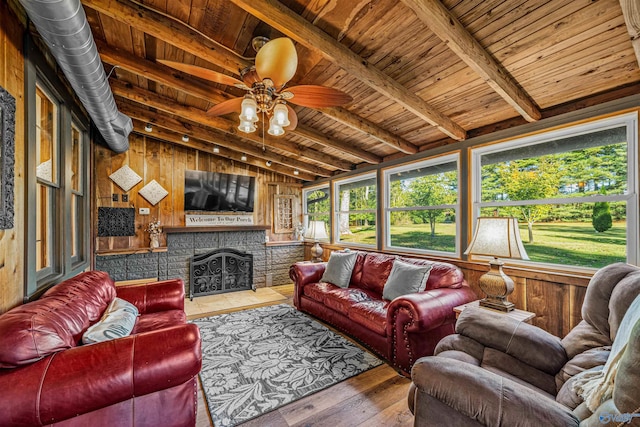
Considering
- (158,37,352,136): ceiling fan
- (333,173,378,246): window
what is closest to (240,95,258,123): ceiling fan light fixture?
(158,37,352,136): ceiling fan

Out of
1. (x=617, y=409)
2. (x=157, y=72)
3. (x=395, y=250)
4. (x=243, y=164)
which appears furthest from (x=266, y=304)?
(x=617, y=409)

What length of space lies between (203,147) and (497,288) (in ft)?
15.8

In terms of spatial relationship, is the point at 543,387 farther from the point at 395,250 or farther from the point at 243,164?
the point at 243,164

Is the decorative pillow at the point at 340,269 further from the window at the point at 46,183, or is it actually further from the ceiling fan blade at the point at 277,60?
the window at the point at 46,183

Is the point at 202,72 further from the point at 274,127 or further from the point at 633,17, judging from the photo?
the point at 633,17

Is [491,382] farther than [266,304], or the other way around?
[266,304]

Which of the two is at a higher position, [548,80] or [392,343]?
[548,80]

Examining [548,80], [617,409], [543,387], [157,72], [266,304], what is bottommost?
[266,304]

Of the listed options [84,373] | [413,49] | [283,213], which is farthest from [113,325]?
[283,213]

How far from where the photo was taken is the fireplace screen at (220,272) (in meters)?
4.84

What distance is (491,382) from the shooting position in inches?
42.6

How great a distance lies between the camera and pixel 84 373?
1208 mm

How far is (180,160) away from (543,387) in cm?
550

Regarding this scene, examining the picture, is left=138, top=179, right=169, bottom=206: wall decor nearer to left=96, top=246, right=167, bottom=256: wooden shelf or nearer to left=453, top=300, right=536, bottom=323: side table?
left=96, top=246, right=167, bottom=256: wooden shelf
